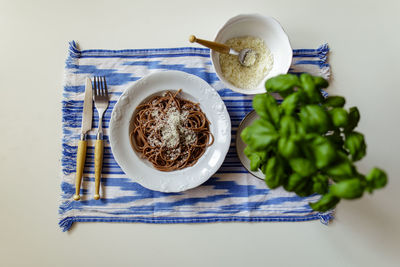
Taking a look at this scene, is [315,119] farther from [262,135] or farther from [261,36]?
[261,36]

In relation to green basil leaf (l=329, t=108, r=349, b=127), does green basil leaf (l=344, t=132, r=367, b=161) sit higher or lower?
lower

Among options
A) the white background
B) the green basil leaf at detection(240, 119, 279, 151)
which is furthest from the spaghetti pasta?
the green basil leaf at detection(240, 119, 279, 151)

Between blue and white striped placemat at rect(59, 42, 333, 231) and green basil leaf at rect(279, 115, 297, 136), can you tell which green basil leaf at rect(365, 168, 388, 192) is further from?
blue and white striped placemat at rect(59, 42, 333, 231)

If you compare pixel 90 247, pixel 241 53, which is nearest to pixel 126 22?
pixel 241 53

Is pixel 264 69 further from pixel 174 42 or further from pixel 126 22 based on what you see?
pixel 126 22

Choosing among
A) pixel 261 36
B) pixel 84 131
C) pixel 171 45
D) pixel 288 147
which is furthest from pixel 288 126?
pixel 84 131

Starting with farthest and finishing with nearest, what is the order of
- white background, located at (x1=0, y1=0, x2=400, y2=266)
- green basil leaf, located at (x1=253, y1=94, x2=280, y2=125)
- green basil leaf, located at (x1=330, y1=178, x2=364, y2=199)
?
white background, located at (x1=0, y1=0, x2=400, y2=266) < green basil leaf, located at (x1=253, y1=94, x2=280, y2=125) < green basil leaf, located at (x1=330, y1=178, x2=364, y2=199)

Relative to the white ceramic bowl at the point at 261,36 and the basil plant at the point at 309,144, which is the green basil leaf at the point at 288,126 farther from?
the white ceramic bowl at the point at 261,36
